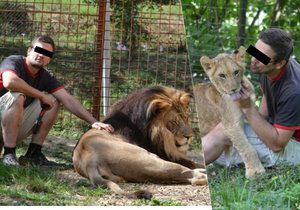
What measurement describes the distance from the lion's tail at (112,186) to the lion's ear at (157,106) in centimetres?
34

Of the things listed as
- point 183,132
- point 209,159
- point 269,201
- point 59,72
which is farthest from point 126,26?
point 269,201

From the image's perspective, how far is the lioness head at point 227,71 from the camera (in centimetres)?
216

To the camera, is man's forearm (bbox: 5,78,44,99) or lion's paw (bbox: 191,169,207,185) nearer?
lion's paw (bbox: 191,169,207,185)

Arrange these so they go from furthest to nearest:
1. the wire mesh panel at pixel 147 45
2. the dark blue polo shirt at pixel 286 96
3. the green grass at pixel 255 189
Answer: the wire mesh panel at pixel 147 45 → the dark blue polo shirt at pixel 286 96 → the green grass at pixel 255 189

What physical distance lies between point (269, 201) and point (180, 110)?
3.09 ft

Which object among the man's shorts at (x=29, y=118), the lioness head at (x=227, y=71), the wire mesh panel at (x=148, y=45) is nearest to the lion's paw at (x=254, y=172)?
the lioness head at (x=227, y=71)

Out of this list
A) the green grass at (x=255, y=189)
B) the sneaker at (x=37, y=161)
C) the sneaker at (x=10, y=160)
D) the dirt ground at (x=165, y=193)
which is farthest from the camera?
the sneaker at (x=37, y=161)

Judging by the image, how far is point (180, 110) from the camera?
2836mm

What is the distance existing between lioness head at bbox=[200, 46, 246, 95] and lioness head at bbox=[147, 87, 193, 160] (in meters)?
0.57

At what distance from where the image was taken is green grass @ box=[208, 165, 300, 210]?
1.92 m

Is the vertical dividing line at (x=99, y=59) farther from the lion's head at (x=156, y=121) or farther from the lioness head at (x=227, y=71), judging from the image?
the lioness head at (x=227, y=71)

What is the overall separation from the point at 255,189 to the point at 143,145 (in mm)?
840

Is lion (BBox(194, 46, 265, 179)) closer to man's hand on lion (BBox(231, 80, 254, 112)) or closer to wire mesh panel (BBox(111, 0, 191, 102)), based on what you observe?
man's hand on lion (BBox(231, 80, 254, 112))

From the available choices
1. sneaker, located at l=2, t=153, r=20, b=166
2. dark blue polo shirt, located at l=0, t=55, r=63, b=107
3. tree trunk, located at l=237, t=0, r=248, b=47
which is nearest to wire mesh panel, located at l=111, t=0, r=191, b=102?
tree trunk, located at l=237, t=0, r=248, b=47
